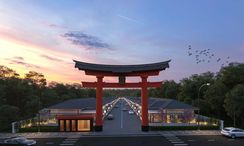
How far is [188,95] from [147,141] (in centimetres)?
6535

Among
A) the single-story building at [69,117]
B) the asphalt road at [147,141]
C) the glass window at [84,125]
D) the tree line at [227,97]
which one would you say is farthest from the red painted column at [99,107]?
the tree line at [227,97]

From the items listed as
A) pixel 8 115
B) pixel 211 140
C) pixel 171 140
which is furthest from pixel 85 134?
pixel 8 115

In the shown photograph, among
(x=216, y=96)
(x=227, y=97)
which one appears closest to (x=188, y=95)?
(x=216, y=96)

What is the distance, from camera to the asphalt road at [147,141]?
4897 cm

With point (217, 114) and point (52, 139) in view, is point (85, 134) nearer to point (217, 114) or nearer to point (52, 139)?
point (52, 139)

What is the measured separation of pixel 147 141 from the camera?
51.6 m

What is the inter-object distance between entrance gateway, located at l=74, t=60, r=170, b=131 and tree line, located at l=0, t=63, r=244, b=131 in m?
20.9

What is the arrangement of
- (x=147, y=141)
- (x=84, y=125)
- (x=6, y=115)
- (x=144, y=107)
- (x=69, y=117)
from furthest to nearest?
(x=6, y=115), (x=84, y=125), (x=69, y=117), (x=144, y=107), (x=147, y=141)

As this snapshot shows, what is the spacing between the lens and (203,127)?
216 feet

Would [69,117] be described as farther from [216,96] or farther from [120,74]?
[216,96]

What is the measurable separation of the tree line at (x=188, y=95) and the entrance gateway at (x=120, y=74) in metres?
20.9

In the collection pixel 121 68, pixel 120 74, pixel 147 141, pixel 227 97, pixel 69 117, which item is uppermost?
pixel 121 68

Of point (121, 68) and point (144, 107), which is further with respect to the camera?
point (121, 68)

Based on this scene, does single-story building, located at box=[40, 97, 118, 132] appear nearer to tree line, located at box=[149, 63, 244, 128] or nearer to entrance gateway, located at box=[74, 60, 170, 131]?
entrance gateway, located at box=[74, 60, 170, 131]
